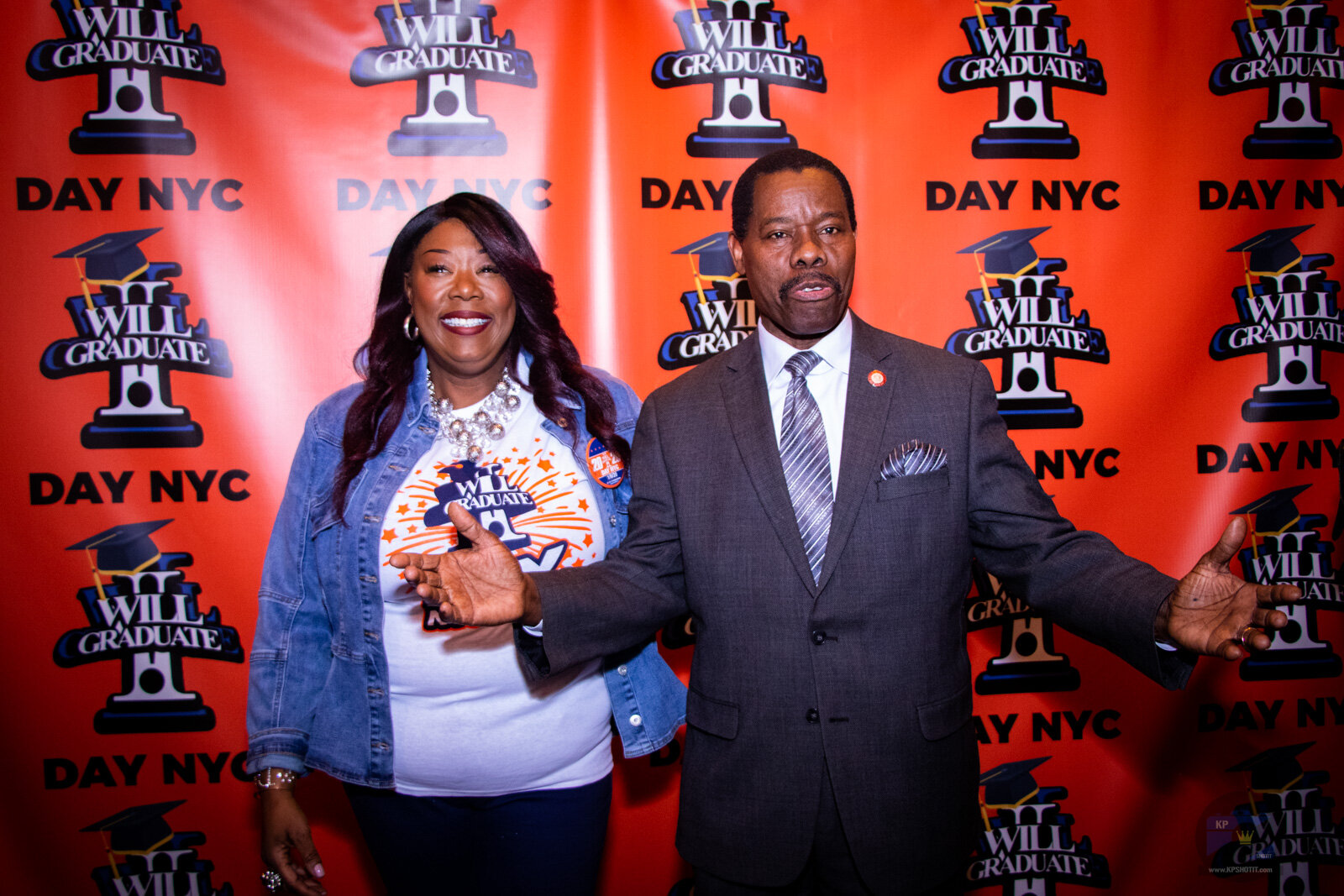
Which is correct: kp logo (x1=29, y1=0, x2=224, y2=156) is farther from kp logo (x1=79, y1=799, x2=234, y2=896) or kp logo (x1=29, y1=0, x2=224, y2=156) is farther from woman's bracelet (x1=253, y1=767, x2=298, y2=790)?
kp logo (x1=79, y1=799, x2=234, y2=896)

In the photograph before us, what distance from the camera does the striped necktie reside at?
1411 millimetres

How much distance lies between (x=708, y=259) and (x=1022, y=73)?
3.64 ft

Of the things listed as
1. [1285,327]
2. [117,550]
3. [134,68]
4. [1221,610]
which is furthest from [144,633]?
[1285,327]

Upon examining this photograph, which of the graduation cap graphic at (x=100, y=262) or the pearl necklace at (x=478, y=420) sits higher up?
the graduation cap graphic at (x=100, y=262)

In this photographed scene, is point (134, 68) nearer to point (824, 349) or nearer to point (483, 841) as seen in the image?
point (824, 349)

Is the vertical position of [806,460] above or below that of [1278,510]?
above

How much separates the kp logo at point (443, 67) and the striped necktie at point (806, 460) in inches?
50.7

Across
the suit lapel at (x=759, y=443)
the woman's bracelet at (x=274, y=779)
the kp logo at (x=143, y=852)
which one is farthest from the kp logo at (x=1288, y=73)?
the kp logo at (x=143, y=852)

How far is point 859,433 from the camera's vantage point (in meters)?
1.42

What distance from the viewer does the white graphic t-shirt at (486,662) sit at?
1559 millimetres

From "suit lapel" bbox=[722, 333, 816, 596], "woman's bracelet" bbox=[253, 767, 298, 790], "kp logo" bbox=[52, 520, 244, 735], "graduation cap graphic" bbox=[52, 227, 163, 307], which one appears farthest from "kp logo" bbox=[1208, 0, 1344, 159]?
"kp logo" bbox=[52, 520, 244, 735]

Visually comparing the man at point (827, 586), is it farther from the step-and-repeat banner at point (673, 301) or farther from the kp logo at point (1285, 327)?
the kp logo at point (1285, 327)

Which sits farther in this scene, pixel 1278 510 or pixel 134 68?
pixel 1278 510

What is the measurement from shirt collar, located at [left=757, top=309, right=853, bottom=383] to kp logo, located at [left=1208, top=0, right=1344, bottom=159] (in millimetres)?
1757
